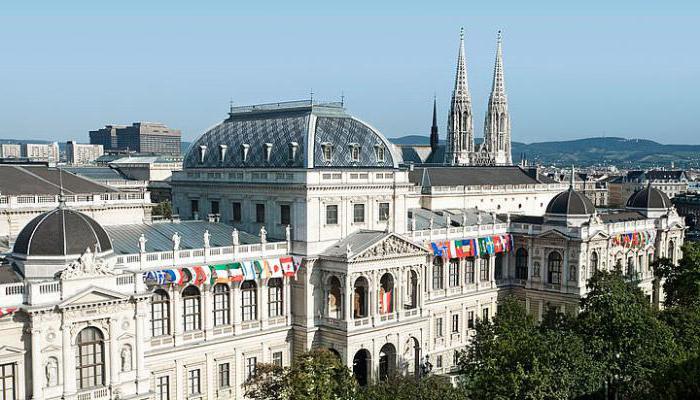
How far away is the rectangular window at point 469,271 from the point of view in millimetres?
84750

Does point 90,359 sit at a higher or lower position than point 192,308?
lower

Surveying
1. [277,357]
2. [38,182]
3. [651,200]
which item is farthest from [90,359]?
[651,200]

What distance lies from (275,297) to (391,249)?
1088 cm

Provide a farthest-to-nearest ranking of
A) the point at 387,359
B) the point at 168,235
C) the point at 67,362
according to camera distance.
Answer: the point at 387,359, the point at 168,235, the point at 67,362

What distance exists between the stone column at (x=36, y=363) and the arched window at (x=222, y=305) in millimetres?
17736

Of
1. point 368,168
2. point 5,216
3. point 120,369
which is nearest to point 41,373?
point 120,369

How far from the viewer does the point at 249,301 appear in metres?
64.1

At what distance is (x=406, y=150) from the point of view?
19925cm

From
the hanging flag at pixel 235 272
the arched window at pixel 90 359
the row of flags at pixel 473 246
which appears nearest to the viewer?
the arched window at pixel 90 359

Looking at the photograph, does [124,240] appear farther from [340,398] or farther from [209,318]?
[340,398]

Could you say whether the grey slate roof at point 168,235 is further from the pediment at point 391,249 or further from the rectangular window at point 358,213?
the pediment at point 391,249

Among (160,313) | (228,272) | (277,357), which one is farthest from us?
(277,357)

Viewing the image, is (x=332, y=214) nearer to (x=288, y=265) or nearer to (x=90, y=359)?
(x=288, y=265)

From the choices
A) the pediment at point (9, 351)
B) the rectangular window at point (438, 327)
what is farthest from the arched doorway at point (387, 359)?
the pediment at point (9, 351)
